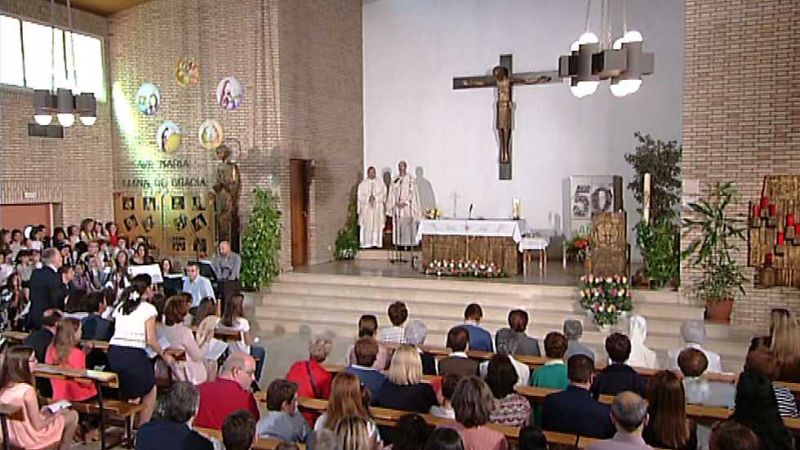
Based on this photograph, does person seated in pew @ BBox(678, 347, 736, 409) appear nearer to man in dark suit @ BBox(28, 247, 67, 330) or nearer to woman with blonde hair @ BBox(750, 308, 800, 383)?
woman with blonde hair @ BBox(750, 308, 800, 383)

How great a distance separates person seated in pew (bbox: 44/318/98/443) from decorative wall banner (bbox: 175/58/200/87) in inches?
293

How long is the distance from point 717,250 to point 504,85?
206 inches

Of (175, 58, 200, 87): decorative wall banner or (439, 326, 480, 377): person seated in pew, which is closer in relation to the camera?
(439, 326, 480, 377): person seated in pew

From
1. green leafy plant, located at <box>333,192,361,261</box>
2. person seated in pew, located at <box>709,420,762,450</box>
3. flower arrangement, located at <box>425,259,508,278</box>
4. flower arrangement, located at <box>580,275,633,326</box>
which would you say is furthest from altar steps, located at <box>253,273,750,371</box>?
person seated in pew, located at <box>709,420,762,450</box>

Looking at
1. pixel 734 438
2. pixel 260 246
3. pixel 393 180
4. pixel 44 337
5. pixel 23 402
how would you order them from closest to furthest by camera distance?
pixel 734 438
pixel 23 402
pixel 44 337
pixel 260 246
pixel 393 180

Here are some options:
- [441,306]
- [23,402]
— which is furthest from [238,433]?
[441,306]

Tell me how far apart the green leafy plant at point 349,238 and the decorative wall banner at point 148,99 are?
3890 millimetres

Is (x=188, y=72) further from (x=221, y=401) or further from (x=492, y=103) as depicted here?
(x=221, y=401)

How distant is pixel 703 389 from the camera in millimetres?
4582

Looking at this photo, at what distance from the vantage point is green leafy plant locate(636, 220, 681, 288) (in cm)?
904

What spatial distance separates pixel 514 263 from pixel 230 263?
4.16 meters

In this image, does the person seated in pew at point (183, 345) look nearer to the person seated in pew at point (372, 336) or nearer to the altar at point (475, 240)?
the person seated in pew at point (372, 336)

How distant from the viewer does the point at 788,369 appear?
16.2 ft

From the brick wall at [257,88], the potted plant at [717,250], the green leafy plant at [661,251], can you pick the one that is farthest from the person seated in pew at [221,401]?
the brick wall at [257,88]
